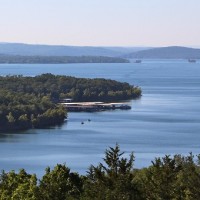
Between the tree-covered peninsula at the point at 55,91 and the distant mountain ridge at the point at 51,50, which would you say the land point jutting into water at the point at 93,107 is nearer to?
the tree-covered peninsula at the point at 55,91

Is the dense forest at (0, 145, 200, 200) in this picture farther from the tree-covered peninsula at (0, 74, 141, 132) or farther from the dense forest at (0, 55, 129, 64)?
the dense forest at (0, 55, 129, 64)

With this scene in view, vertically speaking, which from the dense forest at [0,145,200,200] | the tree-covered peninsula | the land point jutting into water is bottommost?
the land point jutting into water

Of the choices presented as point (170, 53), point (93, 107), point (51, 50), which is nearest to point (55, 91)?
point (93, 107)

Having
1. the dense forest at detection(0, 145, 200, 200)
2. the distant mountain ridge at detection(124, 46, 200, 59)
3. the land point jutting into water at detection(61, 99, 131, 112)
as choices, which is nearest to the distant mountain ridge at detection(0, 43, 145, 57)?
the distant mountain ridge at detection(124, 46, 200, 59)

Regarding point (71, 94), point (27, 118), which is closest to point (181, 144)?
point (27, 118)

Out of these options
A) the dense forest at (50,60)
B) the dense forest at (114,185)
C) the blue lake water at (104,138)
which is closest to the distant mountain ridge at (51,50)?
the dense forest at (50,60)

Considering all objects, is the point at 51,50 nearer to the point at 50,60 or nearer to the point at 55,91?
the point at 50,60

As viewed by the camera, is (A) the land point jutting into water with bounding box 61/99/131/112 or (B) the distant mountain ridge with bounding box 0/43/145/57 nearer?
(A) the land point jutting into water with bounding box 61/99/131/112
